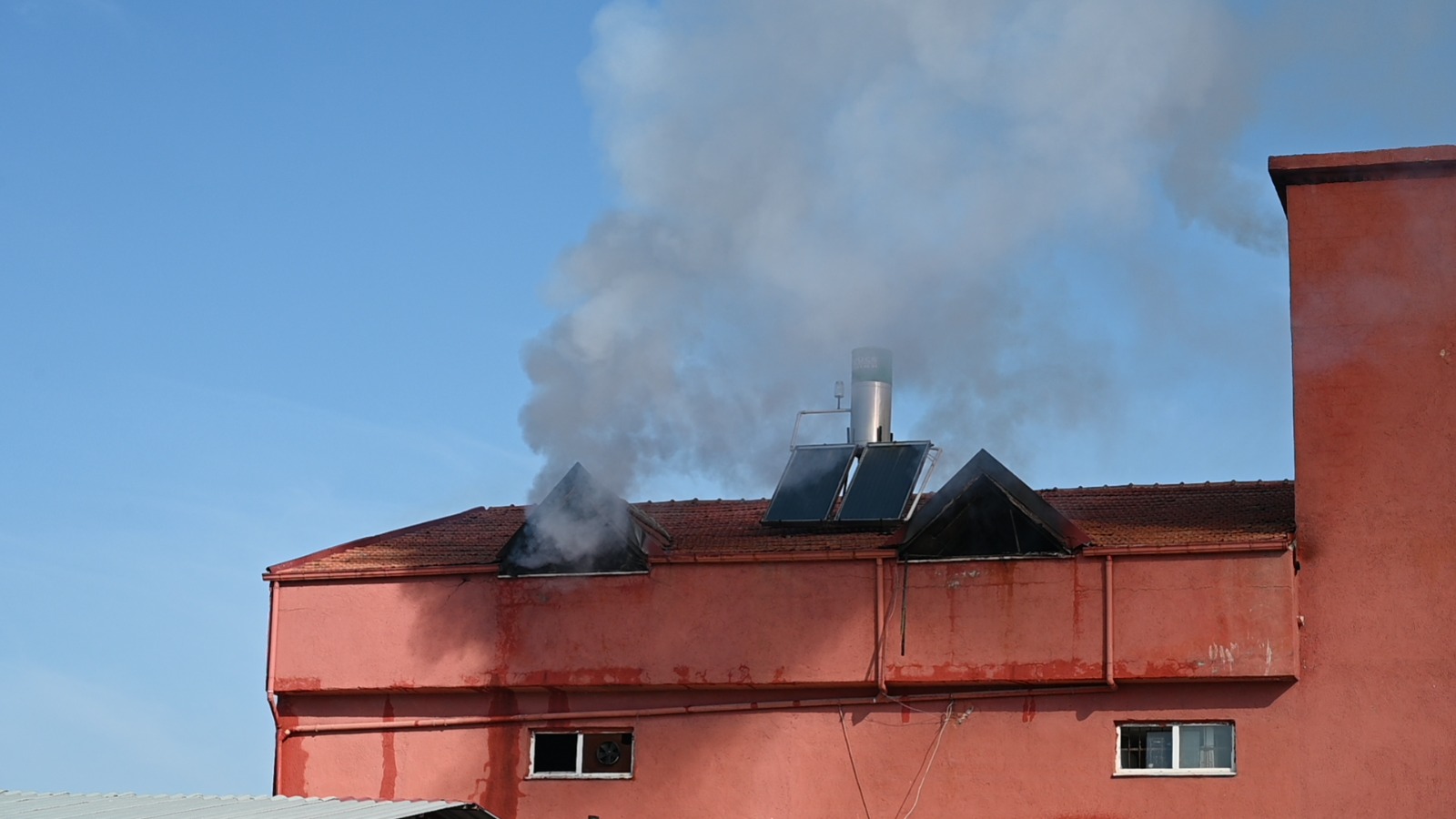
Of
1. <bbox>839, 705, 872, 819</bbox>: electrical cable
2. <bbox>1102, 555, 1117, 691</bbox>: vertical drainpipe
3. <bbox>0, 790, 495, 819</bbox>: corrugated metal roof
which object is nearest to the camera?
<bbox>0, 790, 495, 819</bbox>: corrugated metal roof

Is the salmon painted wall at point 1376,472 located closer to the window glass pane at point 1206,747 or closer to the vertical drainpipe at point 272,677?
the window glass pane at point 1206,747

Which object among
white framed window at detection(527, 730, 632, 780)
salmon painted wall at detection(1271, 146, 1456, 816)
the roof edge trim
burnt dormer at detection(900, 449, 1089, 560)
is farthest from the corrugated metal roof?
the roof edge trim

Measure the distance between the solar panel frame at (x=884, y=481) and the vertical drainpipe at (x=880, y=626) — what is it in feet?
4.98

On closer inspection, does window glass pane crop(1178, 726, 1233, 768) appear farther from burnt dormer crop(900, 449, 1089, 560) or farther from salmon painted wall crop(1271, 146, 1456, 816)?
burnt dormer crop(900, 449, 1089, 560)

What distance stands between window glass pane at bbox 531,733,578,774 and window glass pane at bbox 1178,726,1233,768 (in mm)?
7376

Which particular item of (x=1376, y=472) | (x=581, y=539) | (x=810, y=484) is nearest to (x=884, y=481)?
(x=810, y=484)

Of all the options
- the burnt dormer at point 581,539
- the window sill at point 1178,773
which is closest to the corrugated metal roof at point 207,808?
the burnt dormer at point 581,539

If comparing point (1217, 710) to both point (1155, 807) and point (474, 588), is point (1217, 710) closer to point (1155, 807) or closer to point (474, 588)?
point (1155, 807)

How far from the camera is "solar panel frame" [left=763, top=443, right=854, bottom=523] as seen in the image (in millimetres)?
26562

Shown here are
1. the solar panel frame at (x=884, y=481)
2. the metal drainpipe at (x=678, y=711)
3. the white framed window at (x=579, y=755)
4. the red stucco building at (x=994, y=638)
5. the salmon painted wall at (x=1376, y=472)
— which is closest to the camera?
the salmon painted wall at (x=1376, y=472)

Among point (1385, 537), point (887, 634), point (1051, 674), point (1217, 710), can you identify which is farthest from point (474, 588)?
point (1385, 537)

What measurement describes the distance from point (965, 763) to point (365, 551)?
8.63 metres

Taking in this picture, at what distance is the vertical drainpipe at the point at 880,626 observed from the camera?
24172 millimetres

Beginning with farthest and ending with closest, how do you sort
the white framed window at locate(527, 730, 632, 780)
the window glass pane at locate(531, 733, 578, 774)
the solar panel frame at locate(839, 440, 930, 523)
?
the solar panel frame at locate(839, 440, 930, 523) → the window glass pane at locate(531, 733, 578, 774) → the white framed window at locate(527, 730, 632, 780)
